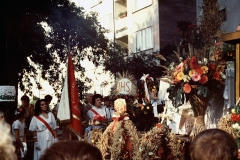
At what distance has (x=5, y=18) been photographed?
9375mm

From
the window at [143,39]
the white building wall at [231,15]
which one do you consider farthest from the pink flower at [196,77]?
the window at [143,39]

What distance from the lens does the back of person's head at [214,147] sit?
235 centimetres

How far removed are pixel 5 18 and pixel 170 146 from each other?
4848 mm

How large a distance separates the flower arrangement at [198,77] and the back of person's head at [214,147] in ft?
16.5

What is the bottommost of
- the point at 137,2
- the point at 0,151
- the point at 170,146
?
the point at 170,146

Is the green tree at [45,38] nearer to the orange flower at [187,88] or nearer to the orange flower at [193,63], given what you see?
the orange flower at [187,88]

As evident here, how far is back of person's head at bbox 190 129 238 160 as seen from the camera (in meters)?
2.35

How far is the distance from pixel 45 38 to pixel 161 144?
37.2ft

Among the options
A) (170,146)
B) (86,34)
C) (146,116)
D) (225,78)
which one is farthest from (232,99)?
(86,34)

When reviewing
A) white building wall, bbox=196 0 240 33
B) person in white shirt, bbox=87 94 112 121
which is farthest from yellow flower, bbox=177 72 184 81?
white building wall, bbox=196 0 240 33

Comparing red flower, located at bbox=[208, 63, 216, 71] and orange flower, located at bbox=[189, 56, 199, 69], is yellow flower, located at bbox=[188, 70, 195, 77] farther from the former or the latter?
red flower, located at bbox=[208, 63, 216, 71]

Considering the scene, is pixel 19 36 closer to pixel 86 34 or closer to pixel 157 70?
pixel 86 34

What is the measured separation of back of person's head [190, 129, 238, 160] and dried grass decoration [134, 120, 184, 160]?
12.5 ft

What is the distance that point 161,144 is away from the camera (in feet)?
21.4
